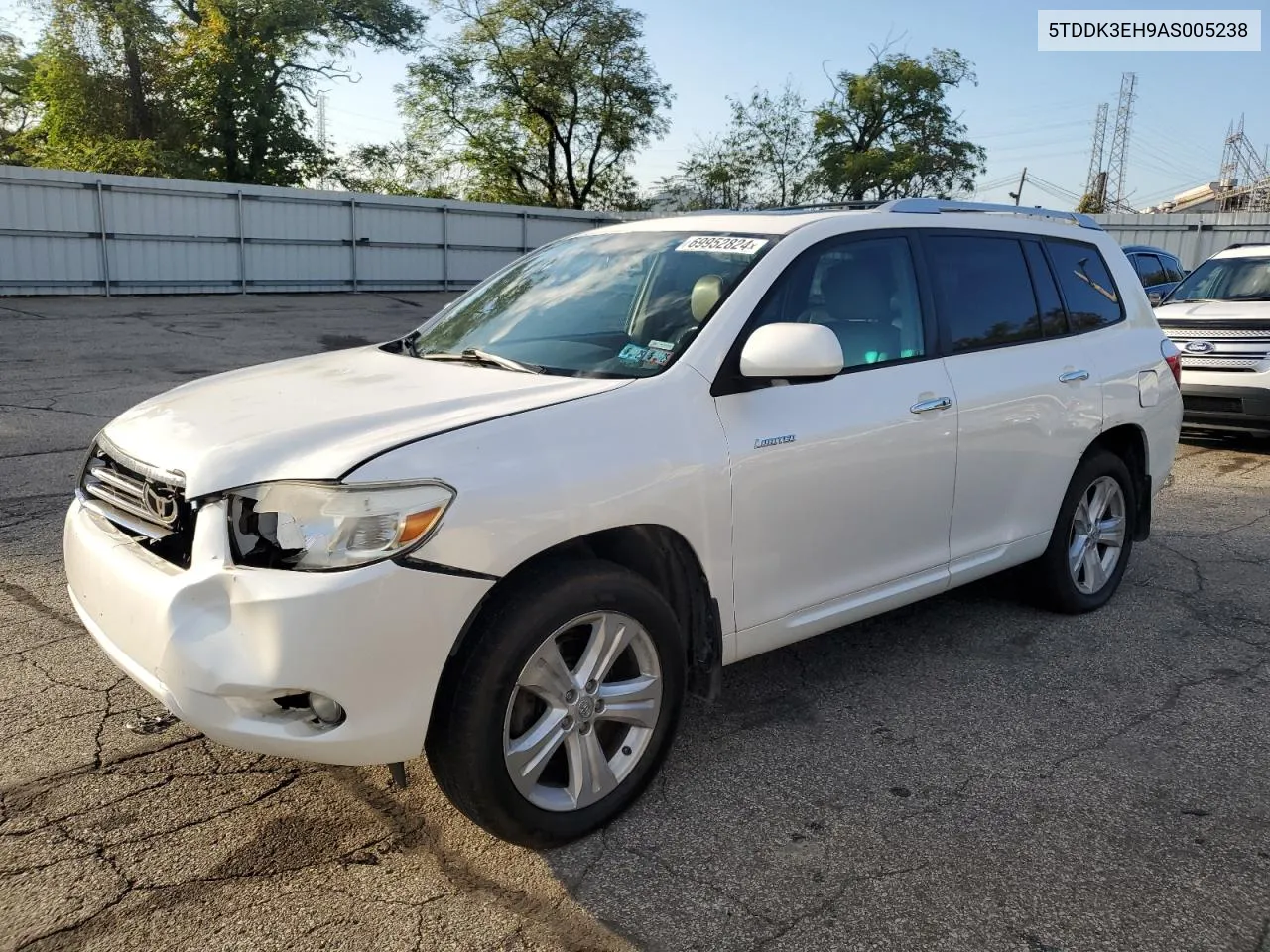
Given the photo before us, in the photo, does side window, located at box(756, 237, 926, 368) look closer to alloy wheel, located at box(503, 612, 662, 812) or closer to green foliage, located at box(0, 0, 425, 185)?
alloy wheel, located at box(503, 612, 662, 812)

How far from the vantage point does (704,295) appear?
3500 millimetres

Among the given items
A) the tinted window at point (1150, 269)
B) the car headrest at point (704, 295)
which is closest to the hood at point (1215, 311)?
the tinted window at point (1150, 269)

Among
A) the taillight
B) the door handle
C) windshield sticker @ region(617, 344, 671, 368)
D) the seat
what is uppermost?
the seat

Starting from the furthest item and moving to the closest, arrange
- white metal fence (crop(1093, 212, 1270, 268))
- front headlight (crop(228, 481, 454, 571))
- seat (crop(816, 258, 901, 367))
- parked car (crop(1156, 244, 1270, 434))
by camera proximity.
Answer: white metal fence (crop(1093, 212, 1270, 268))
parked car (crop(1156, 244, 1270, 434))
seat (crop(816, 258, 901, 367))
front headlight (crop(228, 481, 454, 571))

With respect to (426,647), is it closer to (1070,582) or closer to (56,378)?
(1070,582)

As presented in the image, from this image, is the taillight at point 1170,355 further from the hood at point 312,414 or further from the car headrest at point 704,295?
the hood at point 312,414

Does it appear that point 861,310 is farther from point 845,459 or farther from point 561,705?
point 561,705

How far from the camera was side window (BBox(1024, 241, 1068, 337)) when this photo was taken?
4645mm

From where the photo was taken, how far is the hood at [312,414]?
2.64m

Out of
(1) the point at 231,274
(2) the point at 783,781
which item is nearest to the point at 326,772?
(2) the point at 783,781

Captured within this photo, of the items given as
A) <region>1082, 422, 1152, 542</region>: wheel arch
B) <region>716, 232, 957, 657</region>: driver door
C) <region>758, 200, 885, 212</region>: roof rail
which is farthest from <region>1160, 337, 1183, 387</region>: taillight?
<region>758, 200, 885, 212</region>: roof rail

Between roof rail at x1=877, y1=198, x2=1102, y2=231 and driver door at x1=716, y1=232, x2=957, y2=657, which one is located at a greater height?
roof rail at x1=877, y1=198, x2=1102, y2=231

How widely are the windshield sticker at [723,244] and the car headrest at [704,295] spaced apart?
6.6 inches

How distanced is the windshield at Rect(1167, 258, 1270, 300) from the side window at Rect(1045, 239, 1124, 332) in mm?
5819
